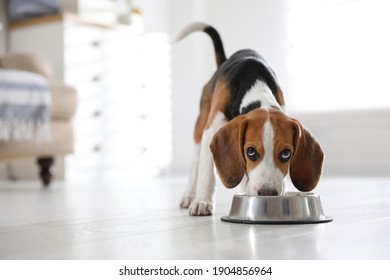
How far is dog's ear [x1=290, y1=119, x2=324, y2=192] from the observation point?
1.65 m

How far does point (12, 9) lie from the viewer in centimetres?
501

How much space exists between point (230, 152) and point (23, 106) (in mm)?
2148

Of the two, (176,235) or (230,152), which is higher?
(230,152)

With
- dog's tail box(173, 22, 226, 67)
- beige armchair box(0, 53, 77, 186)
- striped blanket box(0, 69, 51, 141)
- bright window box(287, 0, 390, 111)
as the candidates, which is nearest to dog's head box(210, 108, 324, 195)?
dog's tail box(173, 22, 226, 67)

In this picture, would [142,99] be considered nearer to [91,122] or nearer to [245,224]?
[91,122]

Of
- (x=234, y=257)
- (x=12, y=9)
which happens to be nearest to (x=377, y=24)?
(x=12, y=9)

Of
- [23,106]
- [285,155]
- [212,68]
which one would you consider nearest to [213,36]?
[285,155]

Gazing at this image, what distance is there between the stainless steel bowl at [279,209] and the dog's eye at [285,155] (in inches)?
3.7

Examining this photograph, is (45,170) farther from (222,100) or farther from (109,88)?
(222,100)

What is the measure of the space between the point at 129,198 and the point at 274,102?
1195mm

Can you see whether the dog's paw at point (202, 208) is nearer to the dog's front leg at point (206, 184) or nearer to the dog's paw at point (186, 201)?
the dog's front leg at point (206, 184)

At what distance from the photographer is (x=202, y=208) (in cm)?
188

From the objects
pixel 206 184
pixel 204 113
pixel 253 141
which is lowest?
pixel 206 184

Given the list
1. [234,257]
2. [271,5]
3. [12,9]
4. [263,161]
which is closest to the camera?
[234,257]
